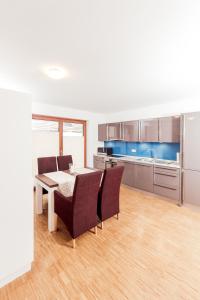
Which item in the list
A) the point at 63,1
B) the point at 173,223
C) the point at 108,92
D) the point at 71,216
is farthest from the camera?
the point at 108,92

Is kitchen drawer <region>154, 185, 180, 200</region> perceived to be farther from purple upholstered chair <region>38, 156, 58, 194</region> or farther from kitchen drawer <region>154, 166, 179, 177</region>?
purple upholstered chair <region>38, 156, 58, 194</region>

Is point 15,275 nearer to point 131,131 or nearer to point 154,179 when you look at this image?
point 154,179

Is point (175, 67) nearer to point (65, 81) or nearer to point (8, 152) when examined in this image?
point (65, 81)

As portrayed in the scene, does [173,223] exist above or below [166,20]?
below

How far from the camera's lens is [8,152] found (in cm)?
145

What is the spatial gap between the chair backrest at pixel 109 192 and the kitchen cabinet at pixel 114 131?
2.68m

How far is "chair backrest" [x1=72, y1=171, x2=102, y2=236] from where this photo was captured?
1898 mm

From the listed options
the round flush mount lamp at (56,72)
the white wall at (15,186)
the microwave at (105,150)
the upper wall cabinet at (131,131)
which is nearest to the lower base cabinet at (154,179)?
the upper wall cabinet at (131,131)

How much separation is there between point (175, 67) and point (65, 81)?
5.73 ft

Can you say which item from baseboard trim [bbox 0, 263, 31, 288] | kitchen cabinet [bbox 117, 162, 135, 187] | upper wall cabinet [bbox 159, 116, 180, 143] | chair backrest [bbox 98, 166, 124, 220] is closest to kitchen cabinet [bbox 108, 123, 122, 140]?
kitchen cabinet [bbox 117, 162, 135, 187]

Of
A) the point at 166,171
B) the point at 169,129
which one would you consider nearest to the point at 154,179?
the point at 166,171

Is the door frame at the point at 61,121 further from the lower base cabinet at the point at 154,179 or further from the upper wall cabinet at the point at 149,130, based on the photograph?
the upper wall cabinet at the point at 149,130

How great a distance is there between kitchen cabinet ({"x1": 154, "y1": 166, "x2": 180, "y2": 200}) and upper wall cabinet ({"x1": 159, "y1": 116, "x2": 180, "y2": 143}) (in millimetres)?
704

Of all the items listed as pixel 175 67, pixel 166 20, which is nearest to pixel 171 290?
pixel 166 20
